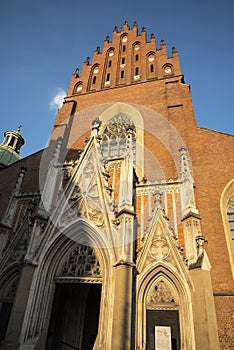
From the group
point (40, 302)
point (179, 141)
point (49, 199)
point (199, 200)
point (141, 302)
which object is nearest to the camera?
point (141, 302)

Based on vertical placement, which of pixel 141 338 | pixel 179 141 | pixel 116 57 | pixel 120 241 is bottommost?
pixel 141 338

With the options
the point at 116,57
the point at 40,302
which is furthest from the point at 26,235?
the point at 116,57

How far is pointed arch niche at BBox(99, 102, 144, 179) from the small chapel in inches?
2.8

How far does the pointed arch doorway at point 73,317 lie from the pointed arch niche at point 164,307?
6.03 feet

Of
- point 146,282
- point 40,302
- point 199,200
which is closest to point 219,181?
point 199,200

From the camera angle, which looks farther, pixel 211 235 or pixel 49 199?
pixel 49 199

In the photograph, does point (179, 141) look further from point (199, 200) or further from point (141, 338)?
point (141, 338)

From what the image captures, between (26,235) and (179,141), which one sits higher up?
(179,141)

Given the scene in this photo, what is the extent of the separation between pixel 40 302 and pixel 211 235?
18.7 feet

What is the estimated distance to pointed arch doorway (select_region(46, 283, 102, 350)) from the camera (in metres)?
8.64

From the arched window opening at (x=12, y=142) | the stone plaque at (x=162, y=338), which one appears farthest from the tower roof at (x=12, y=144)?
the stone plaque at (x=162, y=338)

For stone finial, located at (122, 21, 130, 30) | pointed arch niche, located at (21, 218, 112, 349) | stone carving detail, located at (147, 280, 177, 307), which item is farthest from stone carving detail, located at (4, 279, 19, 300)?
stone finial, located at (122, 21, 130, 30)

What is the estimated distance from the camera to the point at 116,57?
62.6ft

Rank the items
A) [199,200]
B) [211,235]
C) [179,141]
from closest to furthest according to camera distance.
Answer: [211,235] → [199,200] → [179,141]
